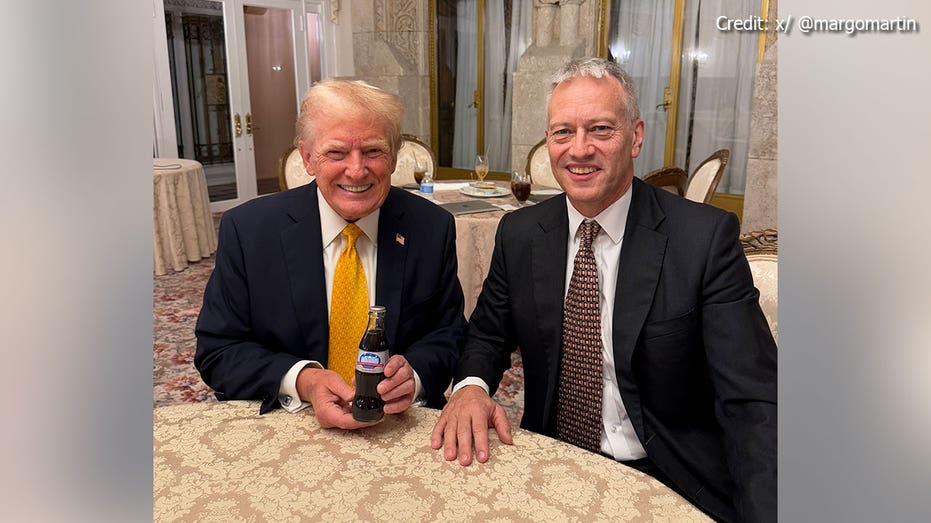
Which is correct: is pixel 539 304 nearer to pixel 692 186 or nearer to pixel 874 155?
pixel 874 155

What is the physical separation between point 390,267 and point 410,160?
3.50 metres

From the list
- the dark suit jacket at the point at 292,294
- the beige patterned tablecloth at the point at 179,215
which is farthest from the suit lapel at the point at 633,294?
the beige patterned tablecloth at the point at 179,215

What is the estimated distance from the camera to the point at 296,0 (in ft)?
26.7

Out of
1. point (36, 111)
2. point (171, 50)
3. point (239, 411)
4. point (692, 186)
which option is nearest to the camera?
point (36, 111)

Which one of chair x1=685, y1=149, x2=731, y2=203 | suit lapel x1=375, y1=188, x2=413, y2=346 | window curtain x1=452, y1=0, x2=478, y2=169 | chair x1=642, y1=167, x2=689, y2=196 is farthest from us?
window curtain x1=452, y1=0, x2=478, y2=169

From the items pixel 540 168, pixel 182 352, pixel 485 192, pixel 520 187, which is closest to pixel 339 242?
pixel 520 187

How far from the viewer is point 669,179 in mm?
4457

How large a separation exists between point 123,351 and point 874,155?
0.70ft

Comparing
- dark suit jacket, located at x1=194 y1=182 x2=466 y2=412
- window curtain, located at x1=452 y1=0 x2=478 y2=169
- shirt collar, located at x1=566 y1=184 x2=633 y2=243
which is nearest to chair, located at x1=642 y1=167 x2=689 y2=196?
shirt collar, located at x1=566 y1=184 x2=633 y2=243

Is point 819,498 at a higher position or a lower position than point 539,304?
higher

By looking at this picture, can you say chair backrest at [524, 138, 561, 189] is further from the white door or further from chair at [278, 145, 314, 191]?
the white door

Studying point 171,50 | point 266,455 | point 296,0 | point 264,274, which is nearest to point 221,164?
point 171,50

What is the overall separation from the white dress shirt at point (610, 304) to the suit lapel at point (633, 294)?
3cm

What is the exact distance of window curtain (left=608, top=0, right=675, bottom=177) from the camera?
6.51 m
